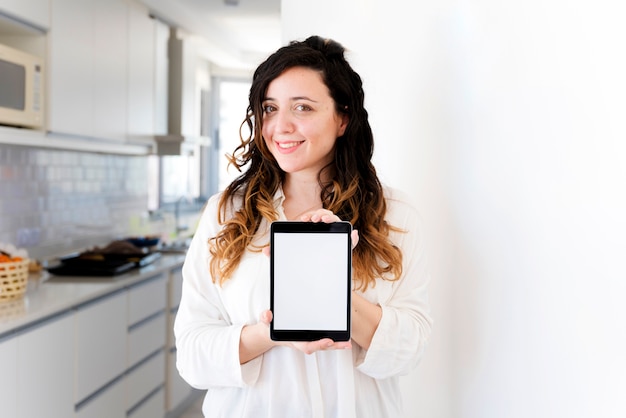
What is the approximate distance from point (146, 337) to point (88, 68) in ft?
4.98

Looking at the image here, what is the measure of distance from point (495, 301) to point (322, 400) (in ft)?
1.33

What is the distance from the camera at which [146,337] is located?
3.80 metres

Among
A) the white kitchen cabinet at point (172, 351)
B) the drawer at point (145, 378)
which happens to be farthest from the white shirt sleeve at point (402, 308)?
the white kitchen cabinet at point (172, 351)

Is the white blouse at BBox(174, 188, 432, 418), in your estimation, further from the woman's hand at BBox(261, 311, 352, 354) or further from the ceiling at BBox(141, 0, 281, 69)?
the ceiling at BBox(141, 0, 281, 69)

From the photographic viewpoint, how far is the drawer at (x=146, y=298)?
3.56 metres

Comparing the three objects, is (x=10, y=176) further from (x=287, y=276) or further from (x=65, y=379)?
(x=287, y=276)

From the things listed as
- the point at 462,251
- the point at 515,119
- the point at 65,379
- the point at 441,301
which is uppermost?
the point at 515,119

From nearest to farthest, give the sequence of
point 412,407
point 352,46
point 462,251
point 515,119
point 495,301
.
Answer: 1. point 515,119
2. point 495,301
3. point 462,251
4. point 412,407
5. point 352,46

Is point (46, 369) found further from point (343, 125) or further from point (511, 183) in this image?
point (511, 183)

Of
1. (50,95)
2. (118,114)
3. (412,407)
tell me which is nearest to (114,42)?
(118,114)

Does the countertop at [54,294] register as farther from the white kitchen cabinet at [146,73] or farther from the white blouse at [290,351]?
the white blouse at [290,351]

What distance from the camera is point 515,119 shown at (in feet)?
3.47

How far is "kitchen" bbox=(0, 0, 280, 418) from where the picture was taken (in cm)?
277

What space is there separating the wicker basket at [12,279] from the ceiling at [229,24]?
234cm
